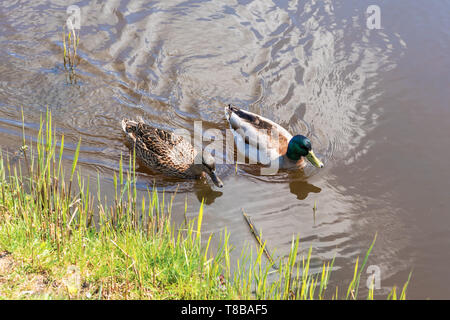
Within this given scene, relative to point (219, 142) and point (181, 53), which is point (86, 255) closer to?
point (219, 142)

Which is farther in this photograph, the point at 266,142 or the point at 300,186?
the point at 266,142

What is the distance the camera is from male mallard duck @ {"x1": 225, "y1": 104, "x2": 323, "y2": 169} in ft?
23.0

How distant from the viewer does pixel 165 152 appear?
662cm

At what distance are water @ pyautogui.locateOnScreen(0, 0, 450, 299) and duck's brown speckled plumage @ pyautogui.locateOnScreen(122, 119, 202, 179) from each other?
0.15m

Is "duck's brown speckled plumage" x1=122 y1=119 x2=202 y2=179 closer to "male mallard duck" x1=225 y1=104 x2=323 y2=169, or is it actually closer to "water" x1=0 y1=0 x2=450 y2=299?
"water" x1=0 y1=0 x2=450 y2=299

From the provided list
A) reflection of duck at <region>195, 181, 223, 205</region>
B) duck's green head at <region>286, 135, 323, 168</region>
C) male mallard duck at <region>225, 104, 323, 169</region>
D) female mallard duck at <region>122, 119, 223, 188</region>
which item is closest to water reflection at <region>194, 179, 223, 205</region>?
reflection of duck at <region>195, 181, 223, 205</region>

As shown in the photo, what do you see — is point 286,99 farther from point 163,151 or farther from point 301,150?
point 163,151

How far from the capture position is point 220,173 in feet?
21.9

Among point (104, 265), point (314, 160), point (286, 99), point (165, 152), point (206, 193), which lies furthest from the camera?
point (286, 99)

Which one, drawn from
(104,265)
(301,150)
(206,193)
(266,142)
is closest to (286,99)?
(266,142)

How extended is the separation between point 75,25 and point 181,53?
6.58 ft

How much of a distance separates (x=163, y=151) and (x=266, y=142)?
1477mm
